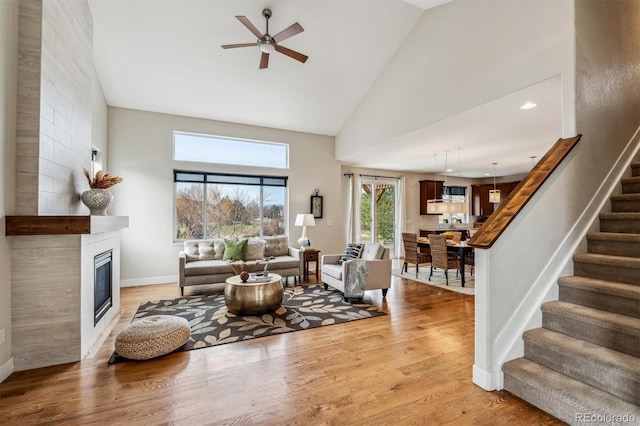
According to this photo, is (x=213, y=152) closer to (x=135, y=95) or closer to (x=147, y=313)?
(x=135, y=95)

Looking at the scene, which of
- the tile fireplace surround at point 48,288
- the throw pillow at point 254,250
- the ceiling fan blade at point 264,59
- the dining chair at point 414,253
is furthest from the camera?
the dining chair at point 414,253

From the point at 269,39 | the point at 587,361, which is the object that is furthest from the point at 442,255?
the point at 269,39

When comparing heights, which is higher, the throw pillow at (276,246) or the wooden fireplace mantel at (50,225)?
the wooden fireplace mantel at (50,225)

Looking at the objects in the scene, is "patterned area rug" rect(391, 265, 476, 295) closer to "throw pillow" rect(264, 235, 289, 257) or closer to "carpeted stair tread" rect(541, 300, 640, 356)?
"throw pillow" rect(264, 235, 289, 257)

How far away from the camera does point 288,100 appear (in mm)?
5656

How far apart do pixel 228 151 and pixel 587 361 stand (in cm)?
607

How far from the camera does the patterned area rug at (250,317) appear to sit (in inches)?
122

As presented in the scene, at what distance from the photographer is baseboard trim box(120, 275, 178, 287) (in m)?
5.23

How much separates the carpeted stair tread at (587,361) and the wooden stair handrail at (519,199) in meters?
0.82

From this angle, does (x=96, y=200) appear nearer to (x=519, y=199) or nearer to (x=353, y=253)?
(x=353, y=253)

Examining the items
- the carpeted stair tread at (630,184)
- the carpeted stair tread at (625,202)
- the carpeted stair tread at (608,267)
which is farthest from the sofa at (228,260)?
the carpeted stair tread at (630,184)

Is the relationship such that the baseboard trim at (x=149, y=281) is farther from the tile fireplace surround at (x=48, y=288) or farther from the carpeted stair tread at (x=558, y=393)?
the carpeted stair tread at (x=558, y=393)

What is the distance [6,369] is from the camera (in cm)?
231

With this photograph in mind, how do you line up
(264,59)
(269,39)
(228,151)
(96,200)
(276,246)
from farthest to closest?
(228,151) → (276,246) → (264,59) → (269,39) → (96,200)
